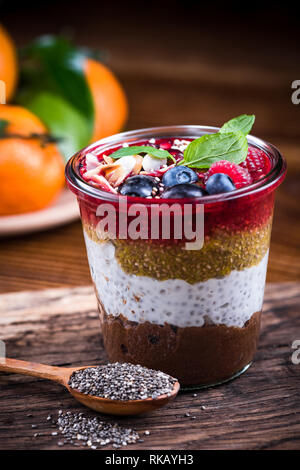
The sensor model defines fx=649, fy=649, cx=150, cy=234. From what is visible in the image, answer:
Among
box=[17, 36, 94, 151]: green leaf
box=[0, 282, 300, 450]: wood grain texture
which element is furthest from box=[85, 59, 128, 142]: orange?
box=[0, 282, 300, 450]: wood grain texture

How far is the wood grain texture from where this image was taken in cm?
103

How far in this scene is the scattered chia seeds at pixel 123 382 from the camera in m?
1.04

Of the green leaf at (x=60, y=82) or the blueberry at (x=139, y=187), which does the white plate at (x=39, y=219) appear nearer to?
the green leaf at (x=60, y=82)

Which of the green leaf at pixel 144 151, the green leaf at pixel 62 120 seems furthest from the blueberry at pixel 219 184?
the green leaf at pixel 62 120

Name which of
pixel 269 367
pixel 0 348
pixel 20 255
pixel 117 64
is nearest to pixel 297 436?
pixel 269 367

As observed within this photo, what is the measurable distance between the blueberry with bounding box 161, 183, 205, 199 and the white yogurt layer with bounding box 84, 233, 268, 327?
0.46 feet

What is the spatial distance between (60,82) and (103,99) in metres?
0.15

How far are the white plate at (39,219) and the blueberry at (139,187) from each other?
746 mm

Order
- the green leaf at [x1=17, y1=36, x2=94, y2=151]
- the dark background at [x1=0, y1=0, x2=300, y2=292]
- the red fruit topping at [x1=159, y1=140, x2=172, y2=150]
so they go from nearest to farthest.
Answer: the red fruit topping at [x1=159, y1=140, x2=172, y2=150] → the dark background at [x1=0, y1=0, x2=300, y2=292] → the green leaf at [x1=17, y1=36, x2=94, y2=151]

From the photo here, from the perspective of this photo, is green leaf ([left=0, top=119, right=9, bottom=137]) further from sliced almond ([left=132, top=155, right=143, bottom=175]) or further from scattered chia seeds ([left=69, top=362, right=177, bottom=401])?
scattered chia seeds ([left=69, top=362, right=177, bottom=401])

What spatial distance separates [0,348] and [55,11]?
2.57 m

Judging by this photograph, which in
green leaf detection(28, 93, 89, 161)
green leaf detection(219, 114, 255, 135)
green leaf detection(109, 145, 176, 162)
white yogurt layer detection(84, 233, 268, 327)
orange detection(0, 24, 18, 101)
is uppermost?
green leaf detection(219, 114, 255, 135)

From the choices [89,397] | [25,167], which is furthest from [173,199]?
[25,167]

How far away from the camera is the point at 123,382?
1.06 metres
